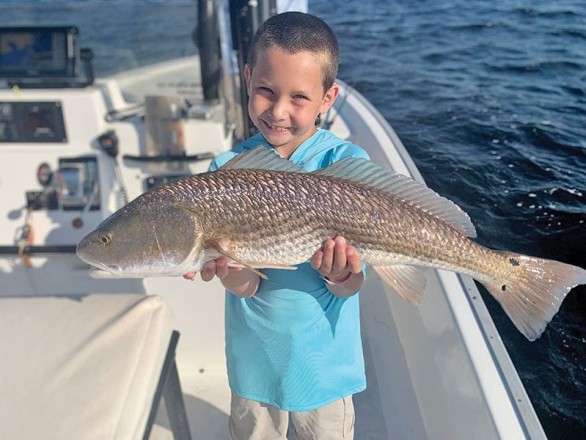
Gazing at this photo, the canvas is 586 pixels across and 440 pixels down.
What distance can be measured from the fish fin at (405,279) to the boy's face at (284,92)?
710mm

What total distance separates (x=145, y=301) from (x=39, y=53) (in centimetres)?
265

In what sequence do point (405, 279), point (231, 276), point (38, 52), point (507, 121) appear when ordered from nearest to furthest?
point (231, 276), point (405, 279), point (38, 52), point (507, 121)

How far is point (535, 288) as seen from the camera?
2174 millimetres

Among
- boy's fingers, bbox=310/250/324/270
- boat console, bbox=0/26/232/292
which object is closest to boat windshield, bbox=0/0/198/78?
boat console, bbox=0/26/232/292

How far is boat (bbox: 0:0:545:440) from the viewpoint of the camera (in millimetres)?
2102

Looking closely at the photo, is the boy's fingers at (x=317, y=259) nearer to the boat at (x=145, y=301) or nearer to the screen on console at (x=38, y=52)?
the boat at (x=145, y=301)

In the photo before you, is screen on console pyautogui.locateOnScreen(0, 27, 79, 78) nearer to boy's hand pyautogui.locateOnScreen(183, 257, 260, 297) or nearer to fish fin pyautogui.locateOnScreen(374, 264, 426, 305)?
boy's hand pyautogui.locateOnScreen(183, 257, 260, 297)

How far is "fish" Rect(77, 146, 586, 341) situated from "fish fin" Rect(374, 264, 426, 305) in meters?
0.06

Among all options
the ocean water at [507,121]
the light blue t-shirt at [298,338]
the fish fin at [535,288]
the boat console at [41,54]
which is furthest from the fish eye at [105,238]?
the ocean water at [507,121]

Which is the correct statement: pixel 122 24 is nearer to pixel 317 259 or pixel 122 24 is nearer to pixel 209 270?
pixel 209 270

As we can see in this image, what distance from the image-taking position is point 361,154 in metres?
2.29

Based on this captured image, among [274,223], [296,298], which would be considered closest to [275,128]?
[274,223]

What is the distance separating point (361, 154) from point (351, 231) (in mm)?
420

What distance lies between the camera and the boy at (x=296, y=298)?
201 cm
